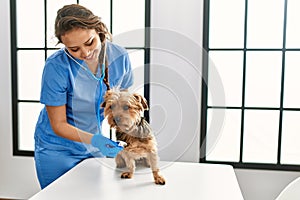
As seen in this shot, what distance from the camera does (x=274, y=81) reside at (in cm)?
238

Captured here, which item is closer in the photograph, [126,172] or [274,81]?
[126,172]

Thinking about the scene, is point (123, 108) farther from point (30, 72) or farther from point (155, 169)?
point (30, 72)

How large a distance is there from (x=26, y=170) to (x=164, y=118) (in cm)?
167

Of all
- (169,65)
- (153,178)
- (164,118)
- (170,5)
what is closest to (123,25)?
(170,5)

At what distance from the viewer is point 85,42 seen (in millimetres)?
1345

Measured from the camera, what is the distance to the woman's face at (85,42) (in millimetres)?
1333

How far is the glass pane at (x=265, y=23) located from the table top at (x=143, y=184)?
112 centimetres

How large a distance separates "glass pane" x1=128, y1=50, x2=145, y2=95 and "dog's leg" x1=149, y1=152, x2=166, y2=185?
0.80 ft

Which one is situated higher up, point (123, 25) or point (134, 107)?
point (123, 25)

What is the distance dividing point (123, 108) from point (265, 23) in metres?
1.54

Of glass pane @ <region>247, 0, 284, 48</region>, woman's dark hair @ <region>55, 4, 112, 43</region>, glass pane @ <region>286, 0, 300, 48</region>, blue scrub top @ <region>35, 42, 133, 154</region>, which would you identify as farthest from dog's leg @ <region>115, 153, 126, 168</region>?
glass pane @ <region>286, 0, 300, 48</region>

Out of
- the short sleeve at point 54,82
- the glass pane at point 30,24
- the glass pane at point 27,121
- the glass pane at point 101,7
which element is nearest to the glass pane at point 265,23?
the glass pane at point 101,7

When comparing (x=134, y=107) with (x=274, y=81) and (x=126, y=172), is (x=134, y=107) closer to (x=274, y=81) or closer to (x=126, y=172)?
(x=126, y=172)

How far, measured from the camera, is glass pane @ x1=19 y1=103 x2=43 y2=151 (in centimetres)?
268
